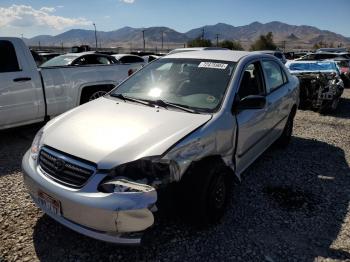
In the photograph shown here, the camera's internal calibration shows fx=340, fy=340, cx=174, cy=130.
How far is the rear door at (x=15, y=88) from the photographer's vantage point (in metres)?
5.73

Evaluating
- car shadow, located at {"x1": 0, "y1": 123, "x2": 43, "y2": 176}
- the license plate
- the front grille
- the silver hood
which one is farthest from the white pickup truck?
the license plate

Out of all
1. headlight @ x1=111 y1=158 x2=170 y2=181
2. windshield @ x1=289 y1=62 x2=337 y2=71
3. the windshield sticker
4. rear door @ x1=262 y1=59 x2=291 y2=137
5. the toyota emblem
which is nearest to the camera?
headlight @ x1=111 y1=158 x2=170 y2=181

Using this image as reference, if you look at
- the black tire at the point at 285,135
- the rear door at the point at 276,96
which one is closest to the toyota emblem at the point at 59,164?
the rear door at the point at 276,96

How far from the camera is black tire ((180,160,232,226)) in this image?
3016mm

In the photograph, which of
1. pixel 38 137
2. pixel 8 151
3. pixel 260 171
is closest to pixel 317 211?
pixel 260 171

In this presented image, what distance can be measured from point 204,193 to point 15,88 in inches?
168

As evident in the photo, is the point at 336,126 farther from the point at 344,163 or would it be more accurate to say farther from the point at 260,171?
the point at 260,171

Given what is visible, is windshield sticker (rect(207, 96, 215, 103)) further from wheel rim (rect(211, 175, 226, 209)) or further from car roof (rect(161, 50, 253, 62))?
wheel rim (rect(211, 175, 226, 209))

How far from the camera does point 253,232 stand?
344 centimetres

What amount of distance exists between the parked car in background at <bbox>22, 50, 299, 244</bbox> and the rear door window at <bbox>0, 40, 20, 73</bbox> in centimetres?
257

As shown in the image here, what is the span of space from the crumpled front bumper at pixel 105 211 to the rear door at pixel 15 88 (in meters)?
3.60

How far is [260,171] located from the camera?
16.4 feet

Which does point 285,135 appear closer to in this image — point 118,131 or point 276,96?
point 276,96

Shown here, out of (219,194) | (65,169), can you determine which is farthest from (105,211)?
(219,194)
